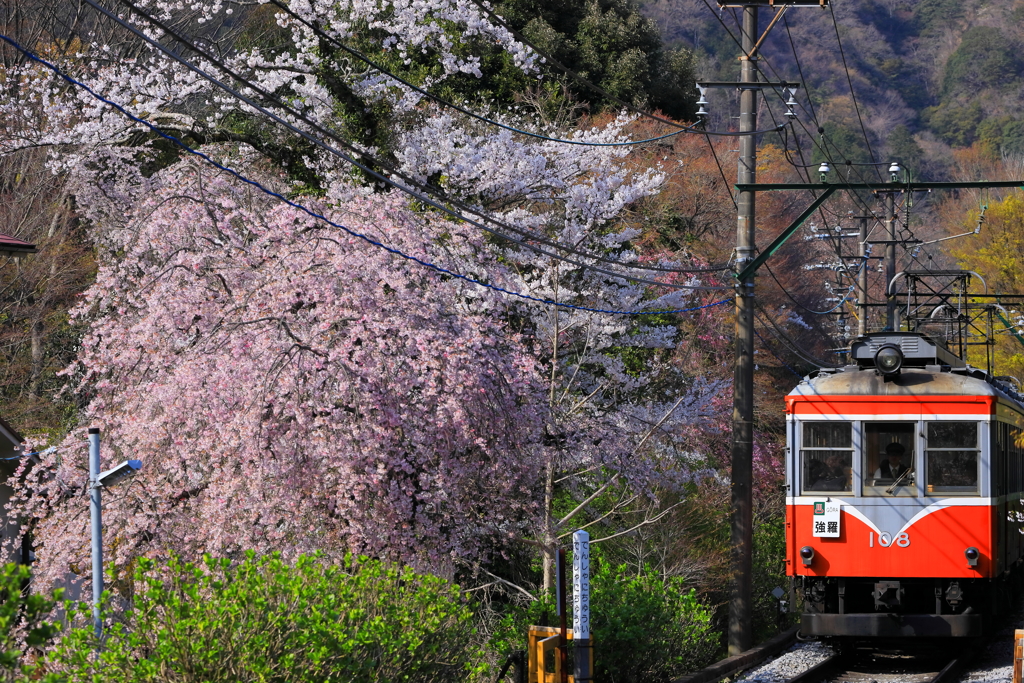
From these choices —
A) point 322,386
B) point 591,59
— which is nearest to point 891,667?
point 322,386

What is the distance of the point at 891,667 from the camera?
12883 millimetres

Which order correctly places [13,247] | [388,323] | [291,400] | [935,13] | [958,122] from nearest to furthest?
[291,400] → [388,323] → [13,247] → [958,122] → [935,13]

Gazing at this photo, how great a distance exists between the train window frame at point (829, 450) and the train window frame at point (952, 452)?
2.20 feet

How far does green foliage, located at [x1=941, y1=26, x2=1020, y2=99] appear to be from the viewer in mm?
76125

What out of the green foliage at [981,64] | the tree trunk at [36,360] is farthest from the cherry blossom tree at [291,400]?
the green foliage at [981,64]

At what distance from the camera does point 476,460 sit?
1029 cm

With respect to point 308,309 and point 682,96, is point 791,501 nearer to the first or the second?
point 308,309

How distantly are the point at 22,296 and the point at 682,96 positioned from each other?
15941 mm

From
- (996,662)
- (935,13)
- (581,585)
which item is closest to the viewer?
(581,585)

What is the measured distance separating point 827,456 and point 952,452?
1.17 meters

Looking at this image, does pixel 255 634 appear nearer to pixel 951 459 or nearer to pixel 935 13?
pixel 951 459

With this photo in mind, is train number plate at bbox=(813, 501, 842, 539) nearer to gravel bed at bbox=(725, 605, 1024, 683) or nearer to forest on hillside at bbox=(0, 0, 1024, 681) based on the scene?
gravel bed at bbox=(725, 605, 1024, 683)

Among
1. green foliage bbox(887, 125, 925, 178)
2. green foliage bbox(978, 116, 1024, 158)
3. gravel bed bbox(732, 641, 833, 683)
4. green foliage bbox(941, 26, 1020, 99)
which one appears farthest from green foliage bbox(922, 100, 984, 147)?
gravel bed bbox(732, 641, 833, 683)

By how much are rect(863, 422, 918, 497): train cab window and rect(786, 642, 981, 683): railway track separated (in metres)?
1.79
